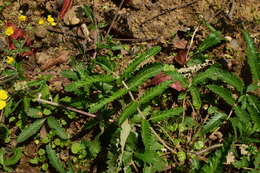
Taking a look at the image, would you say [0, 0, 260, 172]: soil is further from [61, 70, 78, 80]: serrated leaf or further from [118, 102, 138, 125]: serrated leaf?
[118, 102, 138, 125]: serrated leaf

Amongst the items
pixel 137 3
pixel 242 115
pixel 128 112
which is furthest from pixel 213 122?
pixel 137 3

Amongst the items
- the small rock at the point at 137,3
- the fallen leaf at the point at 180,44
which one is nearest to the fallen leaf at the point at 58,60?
the small rock at the point at 137,3

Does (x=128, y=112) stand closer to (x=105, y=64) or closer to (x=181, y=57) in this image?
(x=105, y=64)

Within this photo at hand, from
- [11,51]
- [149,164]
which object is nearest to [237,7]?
[149,164]

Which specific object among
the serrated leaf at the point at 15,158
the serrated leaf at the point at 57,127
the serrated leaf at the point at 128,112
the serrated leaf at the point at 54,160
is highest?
the serrated leaf at the point at 128,112

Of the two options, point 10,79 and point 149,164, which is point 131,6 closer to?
point 10,79

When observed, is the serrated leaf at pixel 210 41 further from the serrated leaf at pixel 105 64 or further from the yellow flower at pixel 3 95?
the yellow flower at pixel 3 95
